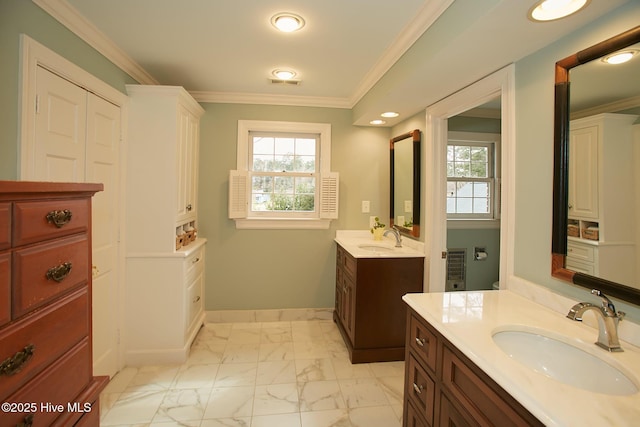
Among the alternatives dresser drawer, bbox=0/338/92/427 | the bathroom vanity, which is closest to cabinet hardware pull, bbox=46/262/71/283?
dresser drawer, bbox=0/338/92/427

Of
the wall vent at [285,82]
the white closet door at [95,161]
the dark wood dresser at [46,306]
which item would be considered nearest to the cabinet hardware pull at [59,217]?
the dark wood dresser at [46,306]

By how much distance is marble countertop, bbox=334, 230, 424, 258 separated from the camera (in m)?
2.55

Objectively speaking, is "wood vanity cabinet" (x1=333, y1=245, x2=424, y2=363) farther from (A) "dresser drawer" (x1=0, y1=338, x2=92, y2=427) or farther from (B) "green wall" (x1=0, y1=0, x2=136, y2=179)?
(B) "green wall" (x1=0, y1=0, x2=136, y2=179)

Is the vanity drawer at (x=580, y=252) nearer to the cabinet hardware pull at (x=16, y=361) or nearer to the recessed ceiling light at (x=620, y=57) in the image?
the recessed ceiling light at (x=620, y=57)

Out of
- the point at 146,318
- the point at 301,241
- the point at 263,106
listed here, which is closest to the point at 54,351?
the point at 146,318

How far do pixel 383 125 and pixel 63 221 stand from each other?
9.87ft

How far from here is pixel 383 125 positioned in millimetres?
3371

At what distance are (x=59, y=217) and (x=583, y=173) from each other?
1946 mm

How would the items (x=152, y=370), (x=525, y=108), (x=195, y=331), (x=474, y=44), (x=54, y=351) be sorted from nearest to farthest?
(x=54, y=351)
(x=474, y=44)
(x=525, y=108)
(x=152, y=370)
(x=195, y=331)

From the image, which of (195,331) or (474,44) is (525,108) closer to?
(474,44)

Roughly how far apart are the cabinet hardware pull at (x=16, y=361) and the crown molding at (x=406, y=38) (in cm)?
209

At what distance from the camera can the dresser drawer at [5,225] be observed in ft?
2.52

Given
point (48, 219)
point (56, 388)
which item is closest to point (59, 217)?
point (48, 219)

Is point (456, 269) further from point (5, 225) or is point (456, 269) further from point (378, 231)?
point (5, 225)
